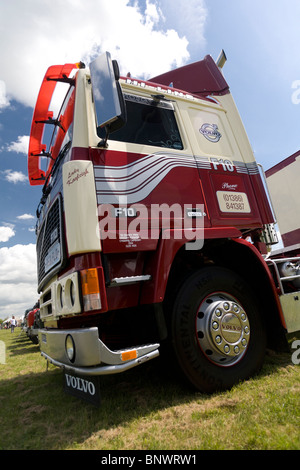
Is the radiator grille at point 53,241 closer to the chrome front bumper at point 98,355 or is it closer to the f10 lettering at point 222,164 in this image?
the chrome front bumper at point 98,355

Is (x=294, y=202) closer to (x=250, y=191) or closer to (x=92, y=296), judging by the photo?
(x=250, y=191)

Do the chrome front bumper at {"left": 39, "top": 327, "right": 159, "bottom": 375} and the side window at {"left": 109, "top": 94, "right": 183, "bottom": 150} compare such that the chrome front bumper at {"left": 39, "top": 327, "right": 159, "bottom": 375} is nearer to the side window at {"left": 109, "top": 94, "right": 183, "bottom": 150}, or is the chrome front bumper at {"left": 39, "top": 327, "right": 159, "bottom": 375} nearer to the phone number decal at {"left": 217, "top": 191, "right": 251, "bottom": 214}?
the phone number decal at {"left": 217, "top": 191, "right": 251, "bottom": 214}

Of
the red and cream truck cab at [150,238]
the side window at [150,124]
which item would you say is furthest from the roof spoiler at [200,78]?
the side window at [150,124]

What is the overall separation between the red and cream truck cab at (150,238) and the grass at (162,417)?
0.26 m

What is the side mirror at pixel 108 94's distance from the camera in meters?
2.21

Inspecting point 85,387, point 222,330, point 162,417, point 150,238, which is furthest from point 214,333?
point 85,387

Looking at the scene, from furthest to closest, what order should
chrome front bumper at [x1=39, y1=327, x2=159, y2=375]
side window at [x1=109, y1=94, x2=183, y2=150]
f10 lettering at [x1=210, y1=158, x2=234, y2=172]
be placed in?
f10 lettering at [x1=210, y1=158, x2=234, y2=172], side window at [x1=109, y1=94, x2=183, y2=150], chrome front bumper at [x1=39, y1=327, x2=159, y2=375]

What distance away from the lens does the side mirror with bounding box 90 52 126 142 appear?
2.21 m

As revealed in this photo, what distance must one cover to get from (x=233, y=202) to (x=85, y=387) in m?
2.36

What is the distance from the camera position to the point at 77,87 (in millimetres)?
2826

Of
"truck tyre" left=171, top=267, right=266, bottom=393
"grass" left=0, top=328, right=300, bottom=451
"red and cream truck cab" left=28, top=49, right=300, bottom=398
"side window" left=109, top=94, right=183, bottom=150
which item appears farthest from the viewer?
"side window" left=109, top=94, right=183, bottom=150

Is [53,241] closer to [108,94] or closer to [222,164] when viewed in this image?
[108,94]

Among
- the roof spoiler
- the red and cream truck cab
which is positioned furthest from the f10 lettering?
the roof spoiler

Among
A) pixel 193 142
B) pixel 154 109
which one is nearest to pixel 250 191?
pixel 193 142
